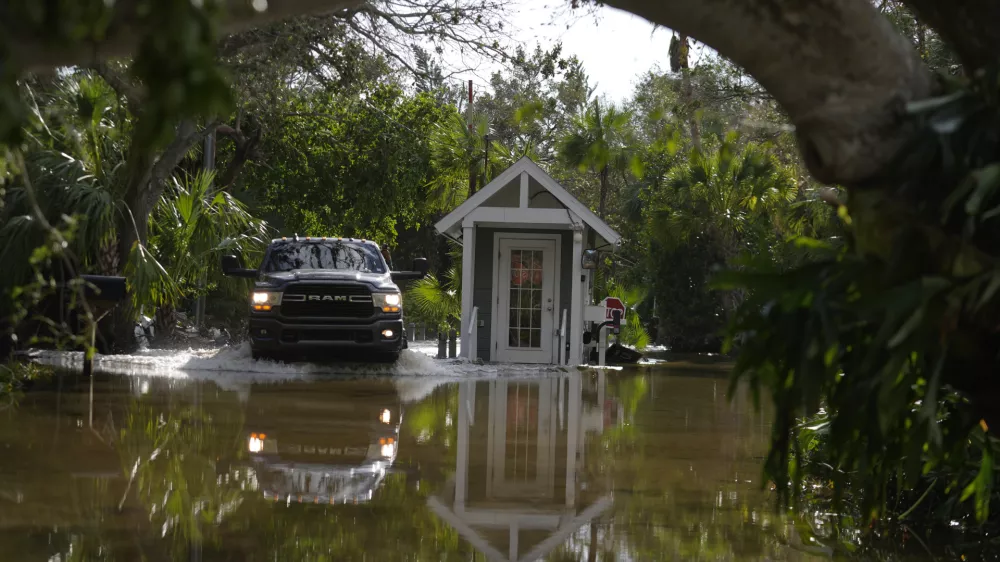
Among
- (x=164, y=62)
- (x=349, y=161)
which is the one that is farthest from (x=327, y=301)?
(x=164, y=62)

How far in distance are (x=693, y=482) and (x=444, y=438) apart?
2.68 meters

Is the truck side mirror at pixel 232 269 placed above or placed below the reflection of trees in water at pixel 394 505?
above

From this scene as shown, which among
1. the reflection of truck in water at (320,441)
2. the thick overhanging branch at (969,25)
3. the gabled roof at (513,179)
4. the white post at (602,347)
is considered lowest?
the reflection of truck in water at (320,441)

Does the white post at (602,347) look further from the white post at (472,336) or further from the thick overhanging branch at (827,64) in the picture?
the thick overhanging branch at (827,64)

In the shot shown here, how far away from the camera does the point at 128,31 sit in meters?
3.27

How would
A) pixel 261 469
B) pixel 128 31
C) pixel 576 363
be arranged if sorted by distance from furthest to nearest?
pixel 576 363, pixel 261 469, pixel 128 31

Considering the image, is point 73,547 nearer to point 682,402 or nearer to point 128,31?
point 128,31

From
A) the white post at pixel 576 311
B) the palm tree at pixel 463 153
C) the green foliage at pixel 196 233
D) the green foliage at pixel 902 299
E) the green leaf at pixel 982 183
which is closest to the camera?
the green leaf at pixel 982 183

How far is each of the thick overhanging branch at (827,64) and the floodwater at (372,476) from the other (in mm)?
2693

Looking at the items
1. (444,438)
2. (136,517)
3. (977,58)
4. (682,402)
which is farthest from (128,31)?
(682,402)

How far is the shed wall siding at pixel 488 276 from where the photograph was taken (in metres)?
22.0

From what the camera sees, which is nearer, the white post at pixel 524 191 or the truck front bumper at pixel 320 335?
the truck front bumper at pixel 320 335

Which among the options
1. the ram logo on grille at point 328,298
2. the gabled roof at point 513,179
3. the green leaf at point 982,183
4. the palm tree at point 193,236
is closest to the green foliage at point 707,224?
the gabled roof at point 513,179

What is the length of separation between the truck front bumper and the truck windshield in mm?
1336
